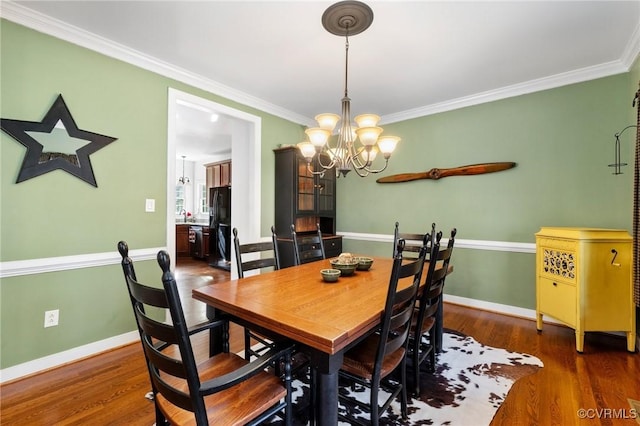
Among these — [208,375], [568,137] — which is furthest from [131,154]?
[568,137]

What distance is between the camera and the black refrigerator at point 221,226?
5.96 m

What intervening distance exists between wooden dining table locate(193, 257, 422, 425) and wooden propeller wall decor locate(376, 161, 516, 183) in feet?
7.26

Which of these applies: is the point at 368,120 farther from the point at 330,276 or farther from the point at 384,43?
the point at 330,276

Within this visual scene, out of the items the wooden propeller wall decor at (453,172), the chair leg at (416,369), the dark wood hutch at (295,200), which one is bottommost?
the chair leg at (416,369)

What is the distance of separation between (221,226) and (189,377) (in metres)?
5.41

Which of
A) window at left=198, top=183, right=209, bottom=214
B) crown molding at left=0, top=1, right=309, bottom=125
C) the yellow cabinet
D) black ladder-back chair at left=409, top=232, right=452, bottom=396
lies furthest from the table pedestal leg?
window at left=198, top=183, right=209, bottom=214

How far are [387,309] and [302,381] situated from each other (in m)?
1.15

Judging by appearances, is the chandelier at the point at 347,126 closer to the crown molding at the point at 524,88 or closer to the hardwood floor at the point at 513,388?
the hardwood floor at the point at 513,388

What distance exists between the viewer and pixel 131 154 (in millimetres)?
2605

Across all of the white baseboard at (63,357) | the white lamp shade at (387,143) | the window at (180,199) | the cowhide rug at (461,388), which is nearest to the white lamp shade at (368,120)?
the white lamp shade at (387,143)

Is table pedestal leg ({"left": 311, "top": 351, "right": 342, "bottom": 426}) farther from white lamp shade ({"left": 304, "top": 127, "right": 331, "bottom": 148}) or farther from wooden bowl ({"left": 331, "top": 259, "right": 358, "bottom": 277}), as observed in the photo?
white lamp shade ({"left": 304, "top": 127, "right": 331, "bottom": 148})

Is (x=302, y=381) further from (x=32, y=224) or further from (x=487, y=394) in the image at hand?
(x=32, y=224)

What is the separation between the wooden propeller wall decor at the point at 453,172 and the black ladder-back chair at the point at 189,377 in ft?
10.7

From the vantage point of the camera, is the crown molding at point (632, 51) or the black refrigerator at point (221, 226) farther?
the black refrigerator at point (221, 226)
